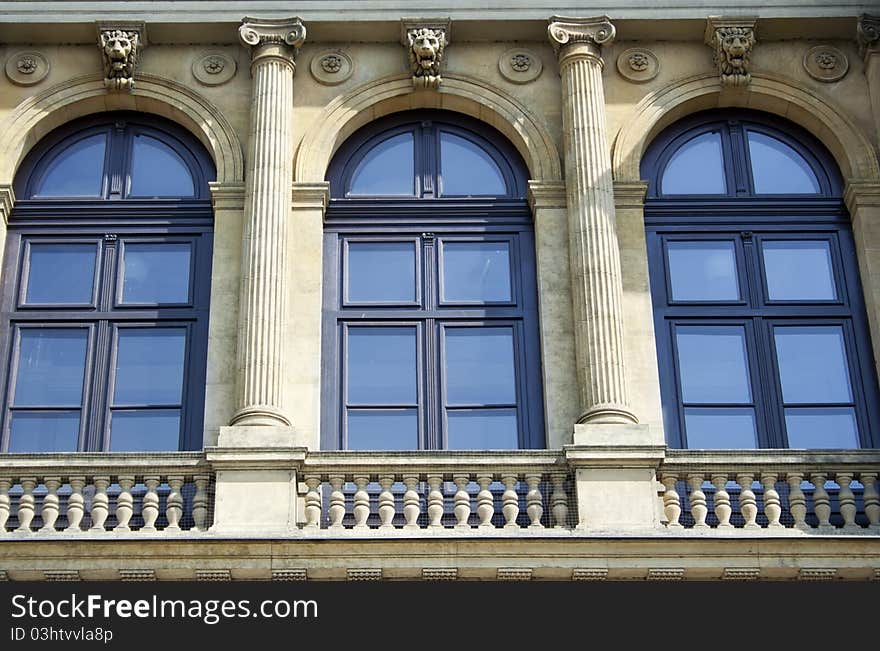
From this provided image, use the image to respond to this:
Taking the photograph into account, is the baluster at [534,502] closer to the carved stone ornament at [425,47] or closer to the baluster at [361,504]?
the baluster at [361,504]

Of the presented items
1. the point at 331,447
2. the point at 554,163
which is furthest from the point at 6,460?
the point at 554,163

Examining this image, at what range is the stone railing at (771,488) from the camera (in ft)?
59.2

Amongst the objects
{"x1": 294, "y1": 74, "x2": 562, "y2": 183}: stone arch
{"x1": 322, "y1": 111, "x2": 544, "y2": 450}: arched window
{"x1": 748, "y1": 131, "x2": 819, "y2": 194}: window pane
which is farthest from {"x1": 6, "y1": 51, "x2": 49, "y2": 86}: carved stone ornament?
{"x1": 748, "y1": 131, "x2": 819, "y2": 194}: window pane

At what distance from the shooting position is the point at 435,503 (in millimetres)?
18156

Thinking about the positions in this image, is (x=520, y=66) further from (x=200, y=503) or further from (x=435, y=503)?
(x=200, y=503)

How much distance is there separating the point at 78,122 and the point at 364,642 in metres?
8.36

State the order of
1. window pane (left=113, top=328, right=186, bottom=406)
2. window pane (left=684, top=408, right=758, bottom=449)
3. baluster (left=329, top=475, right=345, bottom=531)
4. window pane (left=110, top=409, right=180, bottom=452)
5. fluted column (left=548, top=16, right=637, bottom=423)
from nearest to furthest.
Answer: baluster (left=329, top=475, right=345, bottom=531) < fluted column (left=548, top=16, right=637, bottom=423) < window pane (left=110, top=409, right=180, bottom=452) < window pane (left=684, top=408, right=758, bottom=449) < window pane (left=113, top=328, right=186, bottom=406)

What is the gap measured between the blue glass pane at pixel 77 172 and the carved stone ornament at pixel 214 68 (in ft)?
4.60

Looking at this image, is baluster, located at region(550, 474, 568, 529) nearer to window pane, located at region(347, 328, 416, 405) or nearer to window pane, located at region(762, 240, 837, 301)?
window pane, located at region(347, 328, 416, 405)

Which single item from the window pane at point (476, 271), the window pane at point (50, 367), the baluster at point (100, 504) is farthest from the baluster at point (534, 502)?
the window pane at point (50, 367)

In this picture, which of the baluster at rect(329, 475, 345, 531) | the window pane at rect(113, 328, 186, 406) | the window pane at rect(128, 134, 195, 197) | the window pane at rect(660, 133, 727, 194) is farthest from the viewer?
the window pane at rect(660, 133, 727, 194)

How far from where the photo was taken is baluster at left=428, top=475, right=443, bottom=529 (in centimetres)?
1803

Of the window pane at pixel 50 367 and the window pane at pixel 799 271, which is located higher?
the window pane at pixel 799 271

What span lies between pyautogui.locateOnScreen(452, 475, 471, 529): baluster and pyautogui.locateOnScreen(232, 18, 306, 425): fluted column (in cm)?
204
